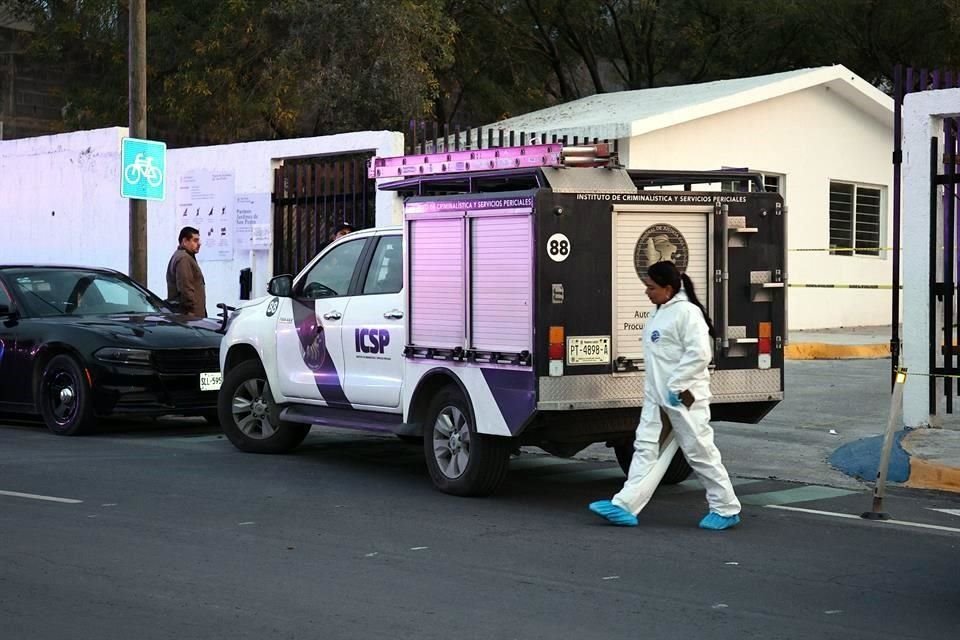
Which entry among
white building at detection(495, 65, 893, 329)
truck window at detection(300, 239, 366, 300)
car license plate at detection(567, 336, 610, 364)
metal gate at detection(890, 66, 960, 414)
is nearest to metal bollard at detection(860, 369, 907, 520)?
car license plate at detection(567, 336, 610, 364)

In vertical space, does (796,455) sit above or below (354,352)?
below

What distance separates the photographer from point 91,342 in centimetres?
1288

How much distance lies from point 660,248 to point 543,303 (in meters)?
1.02

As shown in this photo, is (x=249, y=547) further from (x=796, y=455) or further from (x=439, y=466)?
(x=796, y=455)

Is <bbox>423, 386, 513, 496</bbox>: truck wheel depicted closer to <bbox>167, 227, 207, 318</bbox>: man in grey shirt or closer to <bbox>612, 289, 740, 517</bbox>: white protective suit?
<bbox>612, 289, 740, 517</bbox>: white protective suit

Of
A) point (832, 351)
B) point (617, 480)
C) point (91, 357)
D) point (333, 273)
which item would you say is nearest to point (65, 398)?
point (91, 357)

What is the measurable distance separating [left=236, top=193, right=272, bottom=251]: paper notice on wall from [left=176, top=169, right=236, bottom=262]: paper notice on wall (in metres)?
0.19

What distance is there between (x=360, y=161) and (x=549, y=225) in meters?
9.26

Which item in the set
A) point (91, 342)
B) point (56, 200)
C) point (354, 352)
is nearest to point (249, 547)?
point (354, 352)

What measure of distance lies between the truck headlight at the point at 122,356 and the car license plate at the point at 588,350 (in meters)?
5.17

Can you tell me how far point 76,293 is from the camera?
14.1 m

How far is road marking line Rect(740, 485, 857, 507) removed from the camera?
382 inches

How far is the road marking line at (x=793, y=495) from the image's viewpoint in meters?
9.70

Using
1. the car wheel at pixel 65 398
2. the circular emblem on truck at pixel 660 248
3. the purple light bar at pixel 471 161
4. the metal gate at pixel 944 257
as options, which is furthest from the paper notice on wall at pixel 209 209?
the circular emblem on truck at pixel 660 248
